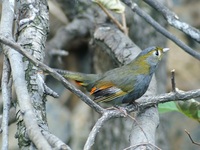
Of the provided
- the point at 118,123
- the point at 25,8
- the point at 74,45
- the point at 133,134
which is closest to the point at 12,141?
the point at 74,45

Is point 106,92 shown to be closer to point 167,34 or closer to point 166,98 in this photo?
point 167,34

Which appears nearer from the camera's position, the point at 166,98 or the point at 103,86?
the point at 166,98

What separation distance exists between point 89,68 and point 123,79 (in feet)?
11.7

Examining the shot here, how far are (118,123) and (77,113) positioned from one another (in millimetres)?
Answer: 2580

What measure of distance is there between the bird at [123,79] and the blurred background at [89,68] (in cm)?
115

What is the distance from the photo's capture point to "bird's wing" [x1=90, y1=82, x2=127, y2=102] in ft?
12.8

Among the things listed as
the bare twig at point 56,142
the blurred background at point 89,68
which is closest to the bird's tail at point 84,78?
the blurred background at point 89,68

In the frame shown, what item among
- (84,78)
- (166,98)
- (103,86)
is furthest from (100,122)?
(84,78)

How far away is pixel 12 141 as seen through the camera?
6.95 m

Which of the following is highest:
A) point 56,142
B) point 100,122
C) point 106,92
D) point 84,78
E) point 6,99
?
point 84,78

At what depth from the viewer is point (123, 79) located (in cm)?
400

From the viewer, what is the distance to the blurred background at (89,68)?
532 centimetres

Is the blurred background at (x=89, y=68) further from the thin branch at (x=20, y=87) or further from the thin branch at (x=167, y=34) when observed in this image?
the thin branch at (x=20, y=87)

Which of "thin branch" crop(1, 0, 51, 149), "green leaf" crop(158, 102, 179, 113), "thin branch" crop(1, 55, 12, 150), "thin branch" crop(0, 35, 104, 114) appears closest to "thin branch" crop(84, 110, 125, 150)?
"thin branch" crop(0, 35, 104, 114)
